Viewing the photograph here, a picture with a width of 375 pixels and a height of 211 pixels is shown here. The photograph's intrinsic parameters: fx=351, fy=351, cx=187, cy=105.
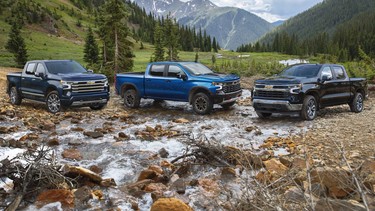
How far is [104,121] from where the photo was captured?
13625mm

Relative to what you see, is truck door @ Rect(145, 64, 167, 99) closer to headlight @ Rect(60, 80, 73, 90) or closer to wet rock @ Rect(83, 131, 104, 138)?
headlight @ Rect(60, 80, 73, 90)

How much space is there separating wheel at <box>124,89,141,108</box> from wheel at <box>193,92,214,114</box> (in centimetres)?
310

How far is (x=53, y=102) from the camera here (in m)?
14.6

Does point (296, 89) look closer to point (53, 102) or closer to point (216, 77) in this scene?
point (216, 77)

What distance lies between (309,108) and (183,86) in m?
5.04

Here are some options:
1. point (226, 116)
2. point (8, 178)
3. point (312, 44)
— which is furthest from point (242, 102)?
point (312, 44)

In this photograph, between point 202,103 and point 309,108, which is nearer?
point 309,108

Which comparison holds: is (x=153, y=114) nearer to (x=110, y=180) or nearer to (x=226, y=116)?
(x=226, y=116)

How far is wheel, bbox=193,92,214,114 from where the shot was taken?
13977 mm

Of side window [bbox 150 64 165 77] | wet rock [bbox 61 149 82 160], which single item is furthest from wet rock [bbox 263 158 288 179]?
side window [bbox 150 64 165 77]

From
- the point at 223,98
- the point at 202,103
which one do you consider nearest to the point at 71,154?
the point at 202,103

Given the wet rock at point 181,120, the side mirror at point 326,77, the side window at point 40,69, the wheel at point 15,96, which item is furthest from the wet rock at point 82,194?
the wheel at point 15,96

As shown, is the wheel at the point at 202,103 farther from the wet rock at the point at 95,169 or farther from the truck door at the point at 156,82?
the wet rock at the point at 95,169

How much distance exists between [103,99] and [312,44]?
452 feet
